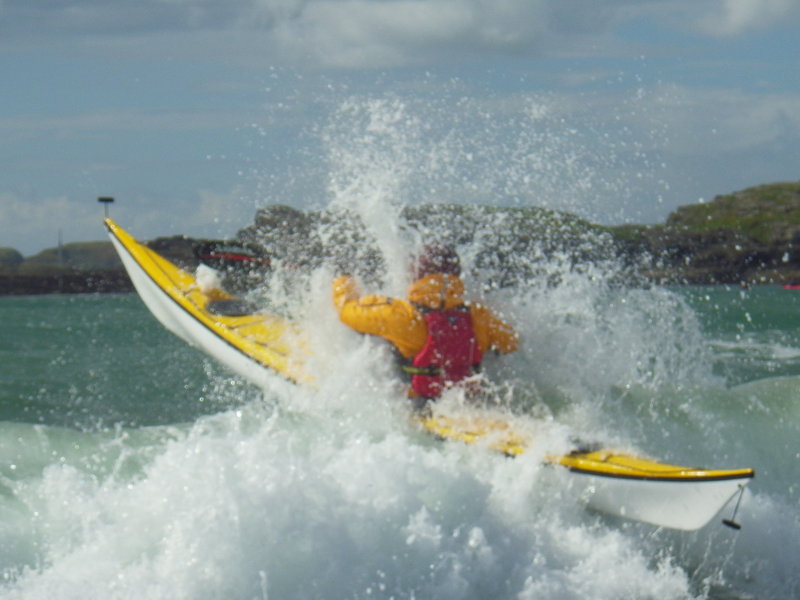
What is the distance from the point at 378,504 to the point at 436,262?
2.04 metres

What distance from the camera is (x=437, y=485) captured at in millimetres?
4715

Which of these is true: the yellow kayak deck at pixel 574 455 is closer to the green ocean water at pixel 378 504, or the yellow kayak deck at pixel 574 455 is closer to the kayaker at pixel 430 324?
the green ocean water at pixel 378 504

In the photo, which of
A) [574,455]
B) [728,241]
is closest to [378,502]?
[574,455]

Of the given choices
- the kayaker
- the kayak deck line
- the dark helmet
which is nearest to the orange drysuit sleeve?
the kayaker

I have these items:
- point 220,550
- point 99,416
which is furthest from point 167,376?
point 220,550

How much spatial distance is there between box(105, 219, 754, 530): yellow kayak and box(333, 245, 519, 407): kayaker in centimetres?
30

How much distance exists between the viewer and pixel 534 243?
11.1 metres

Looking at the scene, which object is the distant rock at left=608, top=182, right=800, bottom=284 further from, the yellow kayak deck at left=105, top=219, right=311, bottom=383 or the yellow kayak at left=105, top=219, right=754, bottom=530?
the yellow kayak at left=105, top=219, right=754, bottom=530

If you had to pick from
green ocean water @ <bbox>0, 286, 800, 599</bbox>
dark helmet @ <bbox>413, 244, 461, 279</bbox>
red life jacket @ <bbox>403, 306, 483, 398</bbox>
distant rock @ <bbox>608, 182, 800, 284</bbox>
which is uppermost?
distant rock @ <bbox>608, 182, 800, 284</bbox>

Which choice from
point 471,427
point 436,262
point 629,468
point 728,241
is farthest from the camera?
point 728,241

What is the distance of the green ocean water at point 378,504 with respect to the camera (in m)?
4.07

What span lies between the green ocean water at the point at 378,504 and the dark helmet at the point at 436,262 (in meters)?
0.63

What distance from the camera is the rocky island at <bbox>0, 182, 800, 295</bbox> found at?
7598 mm

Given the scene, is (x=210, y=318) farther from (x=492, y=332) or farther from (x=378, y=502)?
(x=378, y=502)
